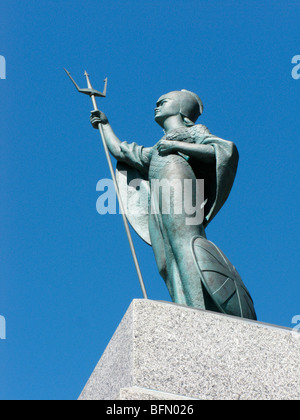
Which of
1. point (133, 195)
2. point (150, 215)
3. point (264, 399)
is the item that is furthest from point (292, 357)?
point (133, 195)

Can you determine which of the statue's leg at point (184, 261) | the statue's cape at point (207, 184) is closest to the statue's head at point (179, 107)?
the statue's cape at point (207, 184)

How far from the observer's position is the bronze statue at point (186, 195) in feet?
22.4

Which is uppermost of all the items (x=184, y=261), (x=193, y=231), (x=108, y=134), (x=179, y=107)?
(x=179, y=107)

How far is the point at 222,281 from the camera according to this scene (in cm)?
679

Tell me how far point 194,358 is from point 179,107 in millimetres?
3733

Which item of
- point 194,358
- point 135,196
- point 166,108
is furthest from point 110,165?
point 194,358

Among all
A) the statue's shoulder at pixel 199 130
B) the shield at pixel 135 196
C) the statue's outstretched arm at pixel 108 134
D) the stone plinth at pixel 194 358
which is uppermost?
the statue's outstretched arm at pixel 108 134

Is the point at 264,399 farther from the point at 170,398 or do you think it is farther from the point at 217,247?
the point at 217,247

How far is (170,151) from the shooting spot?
7727mm

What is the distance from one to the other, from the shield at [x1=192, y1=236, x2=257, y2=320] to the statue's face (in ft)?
5.70

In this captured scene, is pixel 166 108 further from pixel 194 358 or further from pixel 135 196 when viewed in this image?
pixel 194 358

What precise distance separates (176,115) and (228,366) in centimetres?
364

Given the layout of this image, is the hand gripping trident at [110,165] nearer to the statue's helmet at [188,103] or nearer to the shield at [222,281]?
the shield at [222,281]

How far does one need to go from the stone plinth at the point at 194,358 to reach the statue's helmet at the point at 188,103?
3285 mm
